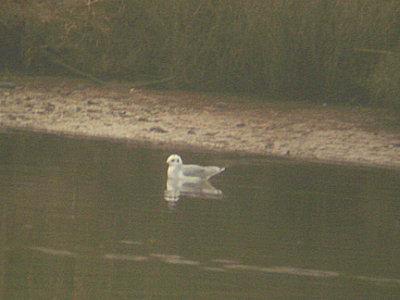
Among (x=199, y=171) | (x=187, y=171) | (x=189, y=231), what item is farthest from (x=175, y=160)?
(x=189, y=231)

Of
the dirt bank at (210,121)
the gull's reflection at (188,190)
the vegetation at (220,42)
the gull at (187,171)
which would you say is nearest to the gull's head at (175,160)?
the gull at (187,171)

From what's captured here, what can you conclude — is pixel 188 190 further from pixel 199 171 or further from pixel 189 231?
A: pixel 189 231

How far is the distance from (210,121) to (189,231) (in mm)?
8028

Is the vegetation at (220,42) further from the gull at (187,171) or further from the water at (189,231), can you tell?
the gull at (187,171)

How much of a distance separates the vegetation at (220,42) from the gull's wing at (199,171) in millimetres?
6254

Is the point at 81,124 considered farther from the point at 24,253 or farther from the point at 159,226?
the point at 24,253

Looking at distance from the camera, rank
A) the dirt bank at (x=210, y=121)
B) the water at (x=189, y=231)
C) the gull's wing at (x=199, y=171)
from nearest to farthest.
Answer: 1. the water at (x=189, y=231)
2. the gull's wing at (x=199, y=171)
3. the dirt bank at (x=210, y=121)

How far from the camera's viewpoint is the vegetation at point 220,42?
17.1 meters

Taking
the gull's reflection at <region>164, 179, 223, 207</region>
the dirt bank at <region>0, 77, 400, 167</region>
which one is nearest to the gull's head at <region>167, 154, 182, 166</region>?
the gull's reflection at <region>164, 179, 223, 207</region>

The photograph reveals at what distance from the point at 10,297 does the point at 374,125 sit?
1050 cm

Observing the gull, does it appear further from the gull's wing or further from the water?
the water

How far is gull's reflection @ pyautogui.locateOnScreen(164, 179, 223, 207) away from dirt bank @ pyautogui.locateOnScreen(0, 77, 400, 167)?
3389mm

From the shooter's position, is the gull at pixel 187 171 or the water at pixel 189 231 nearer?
the water at pixel 189 231

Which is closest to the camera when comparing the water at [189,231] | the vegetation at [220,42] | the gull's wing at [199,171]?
the water at [189,231]
